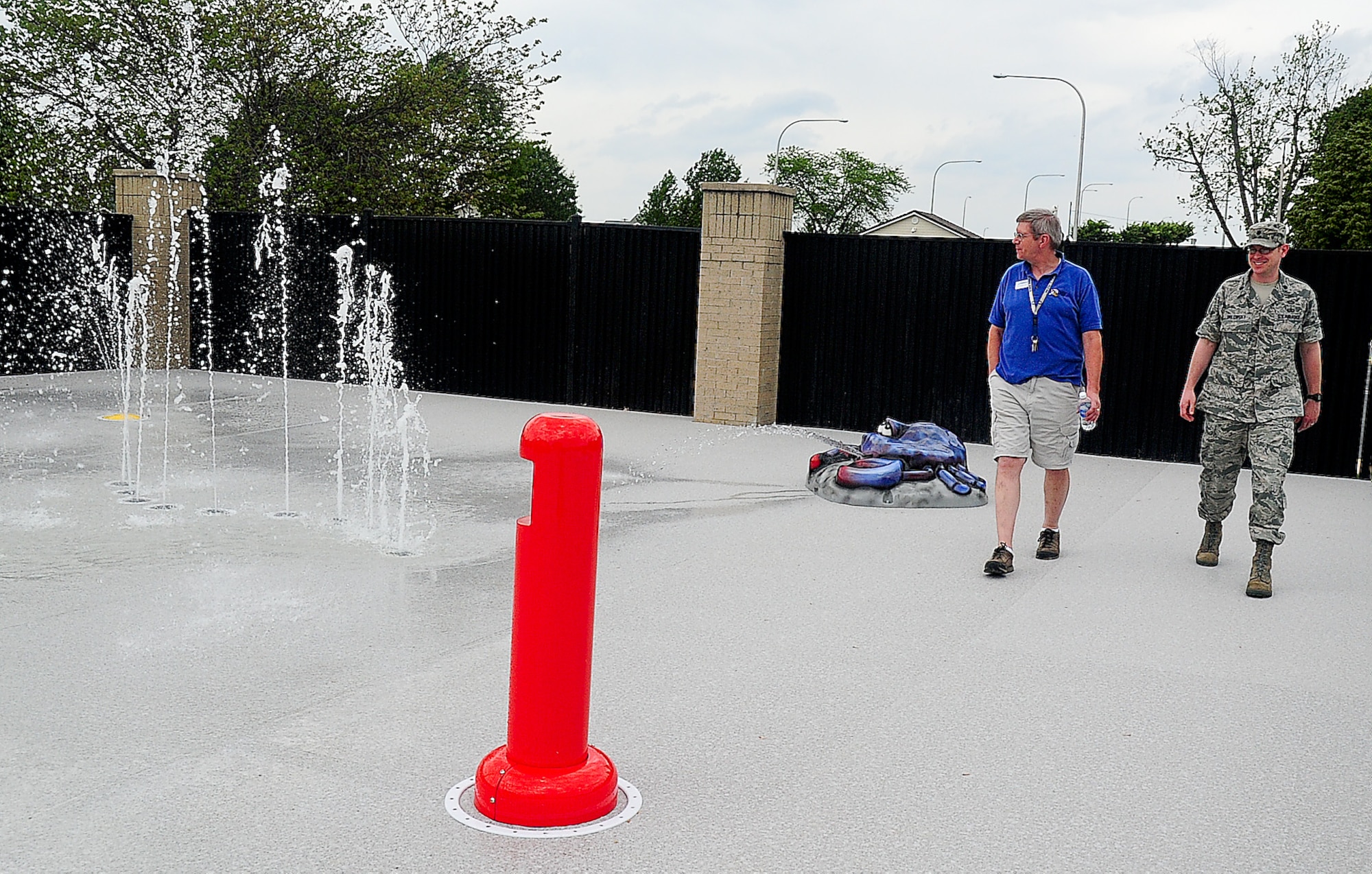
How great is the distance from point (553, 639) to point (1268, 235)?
4464mm

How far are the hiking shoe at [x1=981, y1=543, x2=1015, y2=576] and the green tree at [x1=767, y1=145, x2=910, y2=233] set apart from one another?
3405 inches

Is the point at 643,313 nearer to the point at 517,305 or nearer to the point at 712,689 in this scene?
the point at 517,305

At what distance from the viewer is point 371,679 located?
4266 millimetres

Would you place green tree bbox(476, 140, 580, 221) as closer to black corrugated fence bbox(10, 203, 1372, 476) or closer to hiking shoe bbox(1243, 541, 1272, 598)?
black corrugated fence bbox(10, 203, 1372, 476)

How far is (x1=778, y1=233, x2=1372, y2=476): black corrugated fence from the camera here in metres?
10.1

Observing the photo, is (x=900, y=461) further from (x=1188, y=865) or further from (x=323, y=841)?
(x=323, y=841)

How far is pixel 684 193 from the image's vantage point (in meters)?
79.5

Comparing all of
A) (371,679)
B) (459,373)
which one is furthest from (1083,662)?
(459,373)

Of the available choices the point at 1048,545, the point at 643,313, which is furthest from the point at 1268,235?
the point at 643,313

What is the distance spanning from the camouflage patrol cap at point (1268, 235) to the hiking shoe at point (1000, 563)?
6.21ft

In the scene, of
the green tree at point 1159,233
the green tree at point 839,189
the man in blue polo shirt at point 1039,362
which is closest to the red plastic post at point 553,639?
the man in blue polo shirt at point 1039,362

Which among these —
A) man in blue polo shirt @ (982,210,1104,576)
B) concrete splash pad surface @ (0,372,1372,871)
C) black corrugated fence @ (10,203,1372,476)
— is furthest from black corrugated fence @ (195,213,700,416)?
man in blue polo shirt @ (982,210,1104,576)

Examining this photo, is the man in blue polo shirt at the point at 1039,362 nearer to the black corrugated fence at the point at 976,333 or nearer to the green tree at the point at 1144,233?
the black corrugated fence at the point at 976,333

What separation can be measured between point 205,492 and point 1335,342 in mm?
8645
